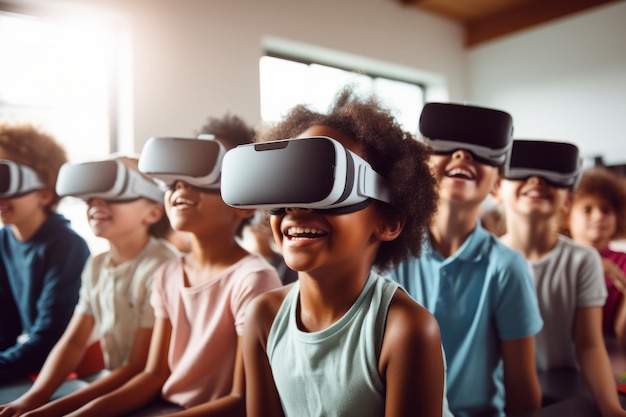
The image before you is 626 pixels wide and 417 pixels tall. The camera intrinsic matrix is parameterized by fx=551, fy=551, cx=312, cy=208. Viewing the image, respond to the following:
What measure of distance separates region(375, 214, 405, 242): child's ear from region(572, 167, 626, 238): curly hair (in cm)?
69

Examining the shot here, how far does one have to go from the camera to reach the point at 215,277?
28.7 inches

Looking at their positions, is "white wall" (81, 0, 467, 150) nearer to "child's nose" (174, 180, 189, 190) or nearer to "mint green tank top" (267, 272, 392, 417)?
"child's nose" (174, 180, 189, 190)

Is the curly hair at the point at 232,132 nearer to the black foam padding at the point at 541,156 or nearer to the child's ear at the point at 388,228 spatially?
the child's ear at the point at 388,228

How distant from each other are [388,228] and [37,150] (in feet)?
1.94

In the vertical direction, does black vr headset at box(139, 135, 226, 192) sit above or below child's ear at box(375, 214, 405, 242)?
above

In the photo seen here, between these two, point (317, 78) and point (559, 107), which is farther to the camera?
point (559, 107)

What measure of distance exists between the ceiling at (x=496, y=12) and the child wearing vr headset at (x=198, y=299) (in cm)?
101

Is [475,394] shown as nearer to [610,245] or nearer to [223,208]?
[223,208]

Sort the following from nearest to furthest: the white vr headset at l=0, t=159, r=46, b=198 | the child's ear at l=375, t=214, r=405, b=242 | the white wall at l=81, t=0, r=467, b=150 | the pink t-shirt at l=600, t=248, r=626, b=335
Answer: the child's ear at l=375, t=214, r=405, b=242, the white vr headset at l=0, t=159, r=46, b=198, the pink t-shirt at l=600, t=248, r=626, b=335, the white wall at l=81, t=0, r=467, b=150

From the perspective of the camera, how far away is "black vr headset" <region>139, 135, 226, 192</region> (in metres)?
0.70

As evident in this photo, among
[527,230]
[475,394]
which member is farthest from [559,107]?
[475,394]

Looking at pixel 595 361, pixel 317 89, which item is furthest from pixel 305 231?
pixel 595 361

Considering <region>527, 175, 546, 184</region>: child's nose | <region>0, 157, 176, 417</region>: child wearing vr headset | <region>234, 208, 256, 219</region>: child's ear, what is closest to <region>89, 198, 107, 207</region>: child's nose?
<region>0, 157, 176, 417</region>: child wearing vr headset

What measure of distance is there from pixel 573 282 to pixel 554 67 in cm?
86
